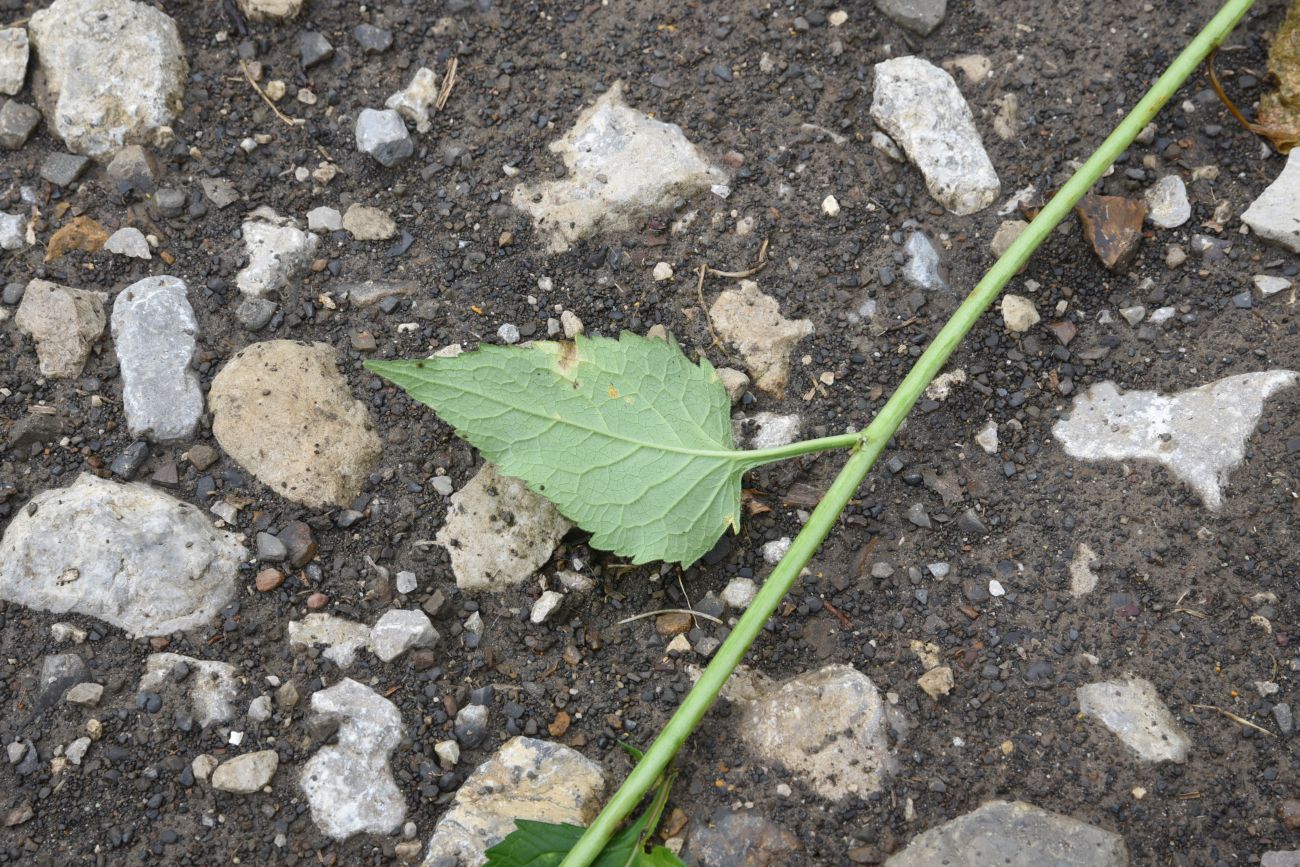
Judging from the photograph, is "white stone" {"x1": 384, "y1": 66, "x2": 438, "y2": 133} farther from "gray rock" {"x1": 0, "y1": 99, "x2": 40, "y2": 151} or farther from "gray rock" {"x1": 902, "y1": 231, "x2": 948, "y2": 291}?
"gray rock" {"x1": 902, "y1": 231, "x2": 948, "y2": 291}

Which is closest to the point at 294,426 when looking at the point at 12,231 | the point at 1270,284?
the point at 12,231

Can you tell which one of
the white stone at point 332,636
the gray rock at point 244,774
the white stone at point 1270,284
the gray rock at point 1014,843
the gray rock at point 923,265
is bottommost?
the gray rock at point 244,774

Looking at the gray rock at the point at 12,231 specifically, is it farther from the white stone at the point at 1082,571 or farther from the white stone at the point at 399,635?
the white stone at the point at 1082,571

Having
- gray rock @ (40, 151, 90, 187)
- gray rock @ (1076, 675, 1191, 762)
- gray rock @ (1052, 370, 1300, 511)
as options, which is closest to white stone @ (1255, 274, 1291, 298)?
gray rock @ (1052, 370, 1300, 511)

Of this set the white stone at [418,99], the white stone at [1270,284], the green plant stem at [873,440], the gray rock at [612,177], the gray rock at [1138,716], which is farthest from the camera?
the white stone at [418,99]

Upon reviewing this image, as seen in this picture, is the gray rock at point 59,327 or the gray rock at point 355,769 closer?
the gray rock at point 355,769

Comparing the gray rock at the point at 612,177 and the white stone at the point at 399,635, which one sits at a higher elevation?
the gray rock at the point at 612,177

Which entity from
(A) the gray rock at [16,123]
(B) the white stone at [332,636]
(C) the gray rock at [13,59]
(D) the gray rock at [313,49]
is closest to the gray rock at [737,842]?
(B) the white stone at [332,636]
